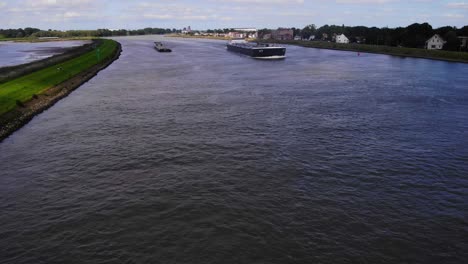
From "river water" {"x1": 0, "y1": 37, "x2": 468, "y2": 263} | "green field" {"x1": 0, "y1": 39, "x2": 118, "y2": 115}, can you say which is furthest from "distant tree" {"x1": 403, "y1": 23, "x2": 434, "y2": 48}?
"green field" {"x1": 0, "y1": 39, "x2": 118, "y2": 115}

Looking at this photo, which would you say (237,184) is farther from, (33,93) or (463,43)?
(463,43)

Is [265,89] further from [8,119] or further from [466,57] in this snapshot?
[466,57]

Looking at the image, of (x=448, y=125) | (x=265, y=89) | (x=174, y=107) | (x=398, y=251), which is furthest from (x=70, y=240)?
(x=265, y=89)

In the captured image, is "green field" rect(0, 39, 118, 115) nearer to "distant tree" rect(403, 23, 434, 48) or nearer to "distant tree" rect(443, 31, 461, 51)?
"distant tree" rect(443, 31, 461, 51)

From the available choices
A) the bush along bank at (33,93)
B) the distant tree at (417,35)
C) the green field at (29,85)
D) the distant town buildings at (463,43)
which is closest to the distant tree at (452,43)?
the distant town buildings at (463,43)

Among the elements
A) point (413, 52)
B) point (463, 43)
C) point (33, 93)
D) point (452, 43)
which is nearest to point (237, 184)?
point (33, 93)

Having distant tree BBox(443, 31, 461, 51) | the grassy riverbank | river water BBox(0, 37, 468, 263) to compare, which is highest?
distant tree BBox(443, 31, 461, 51)

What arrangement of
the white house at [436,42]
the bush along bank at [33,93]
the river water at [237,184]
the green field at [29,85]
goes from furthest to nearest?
the white house at [436,42] → the green field at [29,85] → the bush along bank at [33,93] → the river water at [237,184]

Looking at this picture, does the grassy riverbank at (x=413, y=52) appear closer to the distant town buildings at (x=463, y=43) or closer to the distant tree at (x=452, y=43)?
the distant tree at (x=452, y=43)
